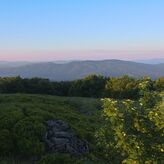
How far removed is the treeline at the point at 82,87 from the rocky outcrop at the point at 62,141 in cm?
2621

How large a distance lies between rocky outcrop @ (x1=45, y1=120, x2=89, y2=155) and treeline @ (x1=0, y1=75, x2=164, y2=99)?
26.2 m

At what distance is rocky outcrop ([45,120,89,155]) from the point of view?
23.3 meters

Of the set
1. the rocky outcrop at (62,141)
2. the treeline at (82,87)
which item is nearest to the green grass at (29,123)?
the rocky outcrop at (62,141)

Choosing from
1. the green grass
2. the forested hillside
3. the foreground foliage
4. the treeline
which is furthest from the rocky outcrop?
the treeline

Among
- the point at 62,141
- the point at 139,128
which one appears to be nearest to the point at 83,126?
the point at 62,141

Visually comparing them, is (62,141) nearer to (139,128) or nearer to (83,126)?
(83,126)

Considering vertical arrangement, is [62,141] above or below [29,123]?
below

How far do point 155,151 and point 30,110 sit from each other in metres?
16.1

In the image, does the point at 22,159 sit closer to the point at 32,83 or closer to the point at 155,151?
the point at 155,151

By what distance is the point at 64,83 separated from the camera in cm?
5731

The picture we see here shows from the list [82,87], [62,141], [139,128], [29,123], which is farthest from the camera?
[82,87]

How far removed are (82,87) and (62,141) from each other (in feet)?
107

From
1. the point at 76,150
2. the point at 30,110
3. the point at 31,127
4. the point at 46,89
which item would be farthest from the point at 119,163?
the point at 46,89

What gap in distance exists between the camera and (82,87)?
56.2 meters
